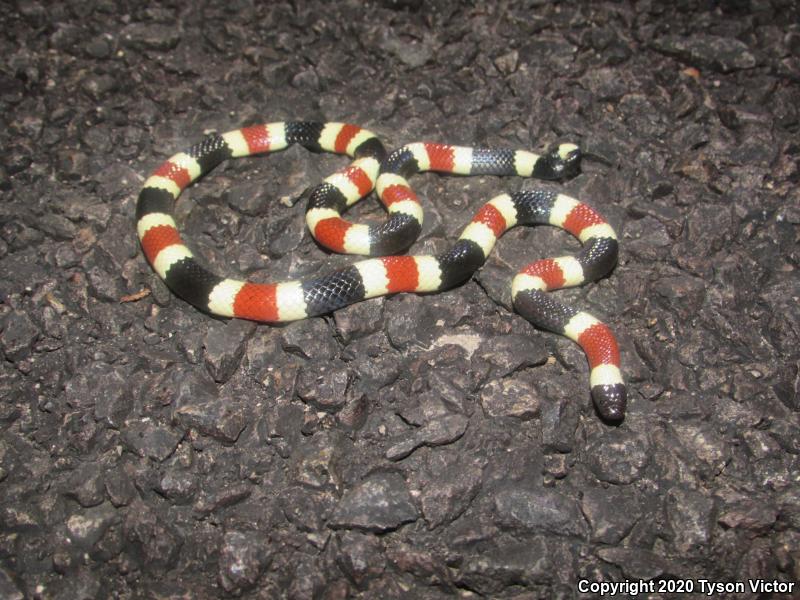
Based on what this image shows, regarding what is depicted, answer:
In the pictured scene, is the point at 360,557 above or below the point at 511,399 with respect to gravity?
below

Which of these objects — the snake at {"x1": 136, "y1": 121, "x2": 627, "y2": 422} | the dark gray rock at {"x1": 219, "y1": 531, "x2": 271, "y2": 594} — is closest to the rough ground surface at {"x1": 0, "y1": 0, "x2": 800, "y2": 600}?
the dark gray rock at {"x1": 219, "y1": 531, "x2": 271, "y2": 594}

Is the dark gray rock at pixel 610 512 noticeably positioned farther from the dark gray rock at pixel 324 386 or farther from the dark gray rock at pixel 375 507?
the dark gray rock at pixel 324 386

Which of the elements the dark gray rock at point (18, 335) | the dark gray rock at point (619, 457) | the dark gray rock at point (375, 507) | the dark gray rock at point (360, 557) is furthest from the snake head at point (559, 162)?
the dark gray rock at point (18, 335)

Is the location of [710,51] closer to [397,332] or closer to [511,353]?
[511,353]

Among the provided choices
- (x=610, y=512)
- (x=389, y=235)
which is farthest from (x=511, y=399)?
(x=389, y=235)

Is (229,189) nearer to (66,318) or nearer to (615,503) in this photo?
(66,318)

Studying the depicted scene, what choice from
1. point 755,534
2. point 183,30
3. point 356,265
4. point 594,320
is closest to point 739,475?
point 755,534
